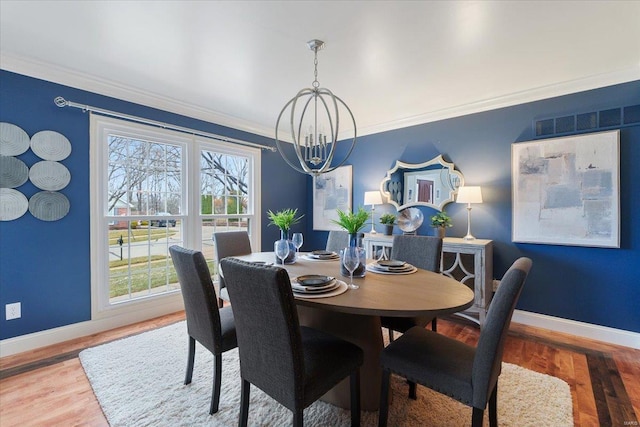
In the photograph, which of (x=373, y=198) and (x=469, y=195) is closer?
(x=469, y=195)

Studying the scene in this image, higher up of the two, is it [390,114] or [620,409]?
[390,114]

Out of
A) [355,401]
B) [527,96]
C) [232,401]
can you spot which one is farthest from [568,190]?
[232,401]

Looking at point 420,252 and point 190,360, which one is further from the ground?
point 420,252

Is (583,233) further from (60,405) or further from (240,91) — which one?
(60,405)

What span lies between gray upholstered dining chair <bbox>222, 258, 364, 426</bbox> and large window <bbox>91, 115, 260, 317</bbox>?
2.31 metres

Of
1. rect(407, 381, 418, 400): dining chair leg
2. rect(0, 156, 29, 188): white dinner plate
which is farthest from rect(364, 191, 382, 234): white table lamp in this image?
rect(0, 156, 29, 188): white dinner plate

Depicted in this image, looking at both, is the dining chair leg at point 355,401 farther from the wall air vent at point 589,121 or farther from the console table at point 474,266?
the wall air vent at point 589,121

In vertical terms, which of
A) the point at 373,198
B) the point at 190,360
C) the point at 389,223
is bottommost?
the point at 190,360

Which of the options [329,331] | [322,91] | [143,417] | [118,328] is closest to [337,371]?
[329,331]

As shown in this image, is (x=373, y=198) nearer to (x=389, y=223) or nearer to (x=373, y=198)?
(x=373, y=198)

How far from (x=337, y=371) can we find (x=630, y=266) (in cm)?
292

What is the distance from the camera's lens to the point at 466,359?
4.57ft

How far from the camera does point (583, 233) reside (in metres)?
2.74

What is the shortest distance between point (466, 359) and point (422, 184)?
2658 millimetres
